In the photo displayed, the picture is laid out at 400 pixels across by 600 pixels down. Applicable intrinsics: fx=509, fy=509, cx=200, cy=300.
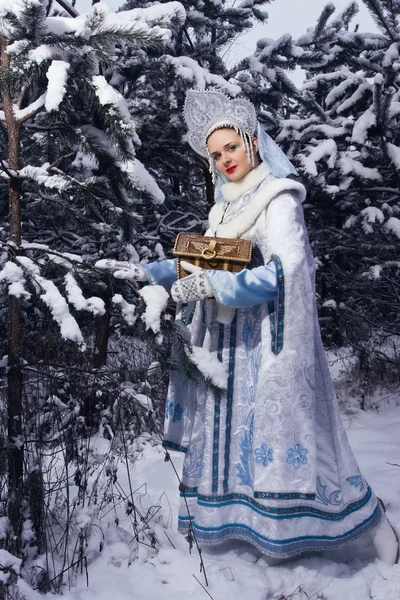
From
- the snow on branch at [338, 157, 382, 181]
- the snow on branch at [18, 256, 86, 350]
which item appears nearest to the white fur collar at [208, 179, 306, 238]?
the snow on branch at [18, 256, 86, 350]

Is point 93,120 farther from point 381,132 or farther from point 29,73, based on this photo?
point 381,132

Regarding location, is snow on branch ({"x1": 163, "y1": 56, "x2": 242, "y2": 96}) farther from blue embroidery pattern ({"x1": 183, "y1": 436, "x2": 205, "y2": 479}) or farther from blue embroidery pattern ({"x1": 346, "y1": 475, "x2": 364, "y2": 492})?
blue embroidery pattern ({"x1": 346, "y1": 475, "x2": 364, "y2": 492})

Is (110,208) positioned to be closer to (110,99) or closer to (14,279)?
(110,99)

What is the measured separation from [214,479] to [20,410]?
94 cm

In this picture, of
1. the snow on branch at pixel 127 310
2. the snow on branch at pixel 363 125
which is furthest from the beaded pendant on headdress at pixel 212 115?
the snow on branch at pixel 363 125

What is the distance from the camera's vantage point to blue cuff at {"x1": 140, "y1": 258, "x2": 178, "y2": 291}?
2.38m

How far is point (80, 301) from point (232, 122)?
1220 mm

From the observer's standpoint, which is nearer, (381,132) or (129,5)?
(381,132)

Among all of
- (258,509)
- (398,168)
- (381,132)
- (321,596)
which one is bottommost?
(321,596)

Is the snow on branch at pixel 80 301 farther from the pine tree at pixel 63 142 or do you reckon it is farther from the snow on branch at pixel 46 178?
the snow on branch at pixel 46 178

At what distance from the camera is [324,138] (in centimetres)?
518

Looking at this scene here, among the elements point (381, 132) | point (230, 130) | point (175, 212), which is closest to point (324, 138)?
point (381, 132)

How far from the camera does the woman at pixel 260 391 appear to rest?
7.05 ft

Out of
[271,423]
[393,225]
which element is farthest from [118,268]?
[393,225]
